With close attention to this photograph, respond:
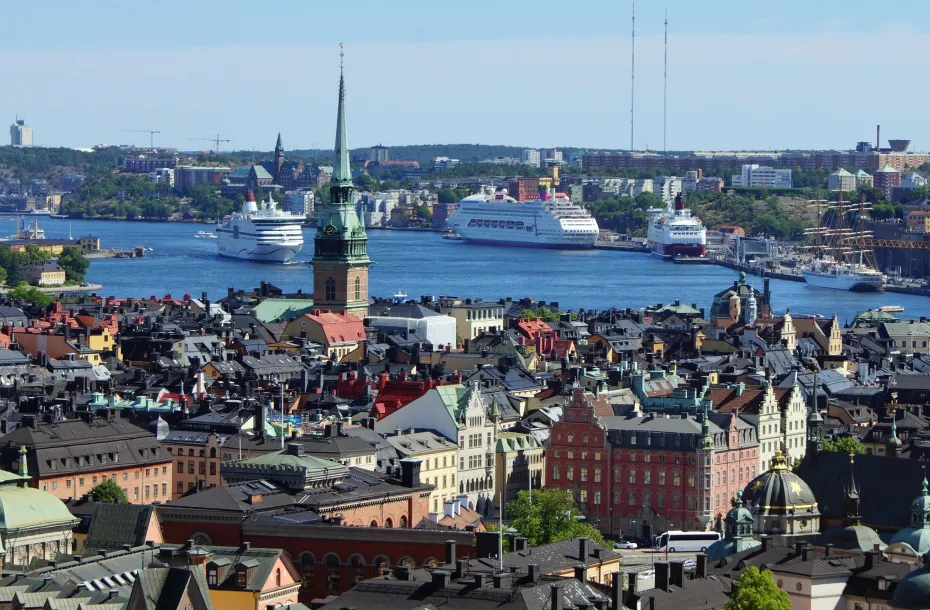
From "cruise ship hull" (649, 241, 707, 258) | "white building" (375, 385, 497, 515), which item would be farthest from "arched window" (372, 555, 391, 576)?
"cruise ship hull" (649, 241, 707, 258)

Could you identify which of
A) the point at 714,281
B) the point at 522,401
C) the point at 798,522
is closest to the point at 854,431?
the point at 522,401

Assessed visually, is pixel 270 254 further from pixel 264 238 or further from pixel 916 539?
pixel 916 539

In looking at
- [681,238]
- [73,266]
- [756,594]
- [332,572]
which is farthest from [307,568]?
[681,238]

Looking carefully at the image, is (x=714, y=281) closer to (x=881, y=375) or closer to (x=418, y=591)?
(x=881, y=375)

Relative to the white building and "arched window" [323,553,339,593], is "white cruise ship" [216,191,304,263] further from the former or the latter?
"arched window" [323,553,339,593]

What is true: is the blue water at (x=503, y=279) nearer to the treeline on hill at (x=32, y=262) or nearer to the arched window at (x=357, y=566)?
the treeline on hill at (x=32, y=262)
